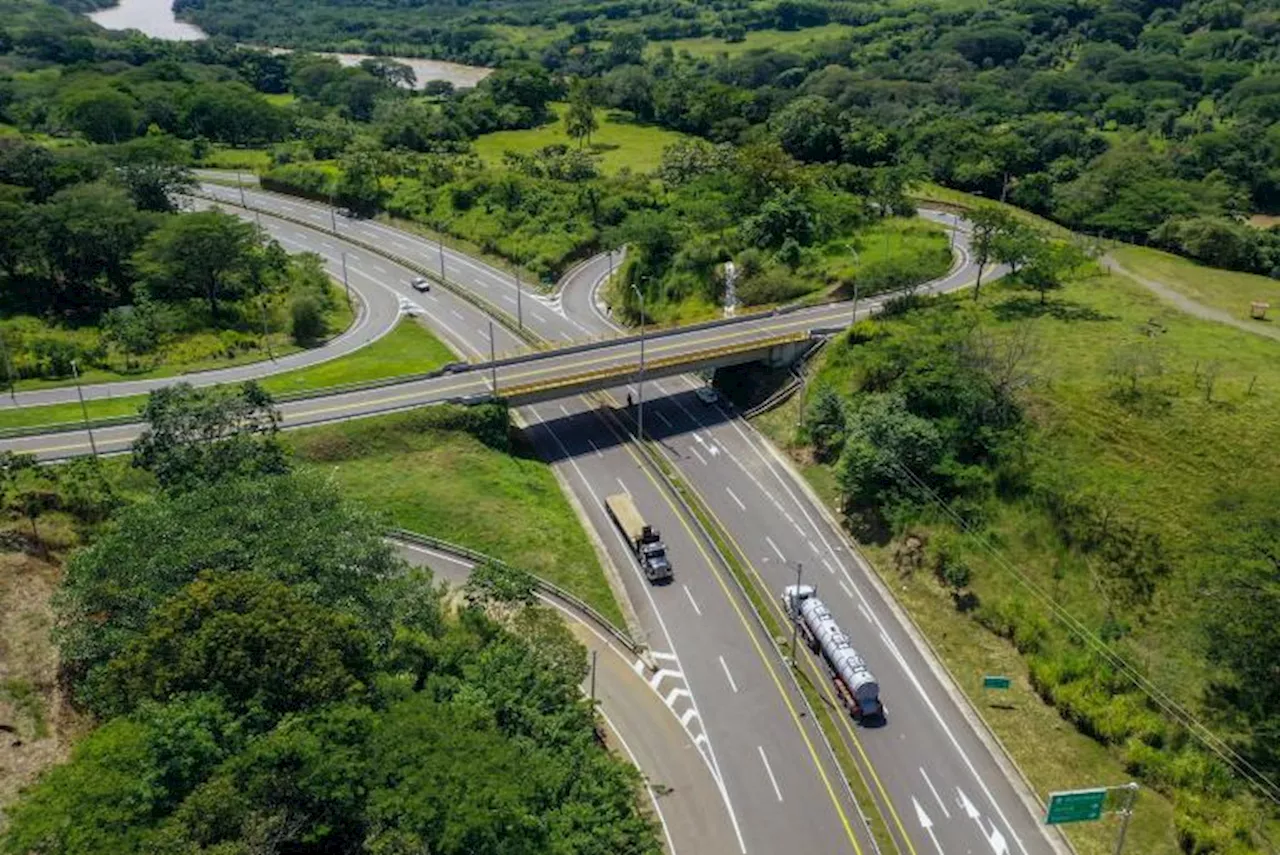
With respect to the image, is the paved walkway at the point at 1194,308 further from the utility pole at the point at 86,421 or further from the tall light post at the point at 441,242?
the utility pole at the point at 86,421

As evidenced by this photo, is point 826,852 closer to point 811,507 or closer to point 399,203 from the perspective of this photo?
point 811,507

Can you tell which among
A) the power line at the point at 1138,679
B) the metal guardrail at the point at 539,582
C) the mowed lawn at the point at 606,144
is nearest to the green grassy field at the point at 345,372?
the metal guardrail at the point at 539,582

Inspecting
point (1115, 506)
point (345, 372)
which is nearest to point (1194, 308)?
point (1115, 506)

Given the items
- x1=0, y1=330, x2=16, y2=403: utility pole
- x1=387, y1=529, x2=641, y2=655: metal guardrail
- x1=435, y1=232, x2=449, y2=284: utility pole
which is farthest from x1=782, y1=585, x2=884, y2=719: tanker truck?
x1=435, y1=232, x2=449, y2=284: utility pole

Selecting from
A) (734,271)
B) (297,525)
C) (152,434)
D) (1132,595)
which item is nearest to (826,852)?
(1132,595)

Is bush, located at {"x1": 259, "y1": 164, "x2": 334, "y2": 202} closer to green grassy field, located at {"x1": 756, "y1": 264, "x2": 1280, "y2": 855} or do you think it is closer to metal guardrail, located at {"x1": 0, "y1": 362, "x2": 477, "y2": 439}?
metal guardrail, located at {"x1": 0, "y1": 362, "x2": 477, "y2": 439}
